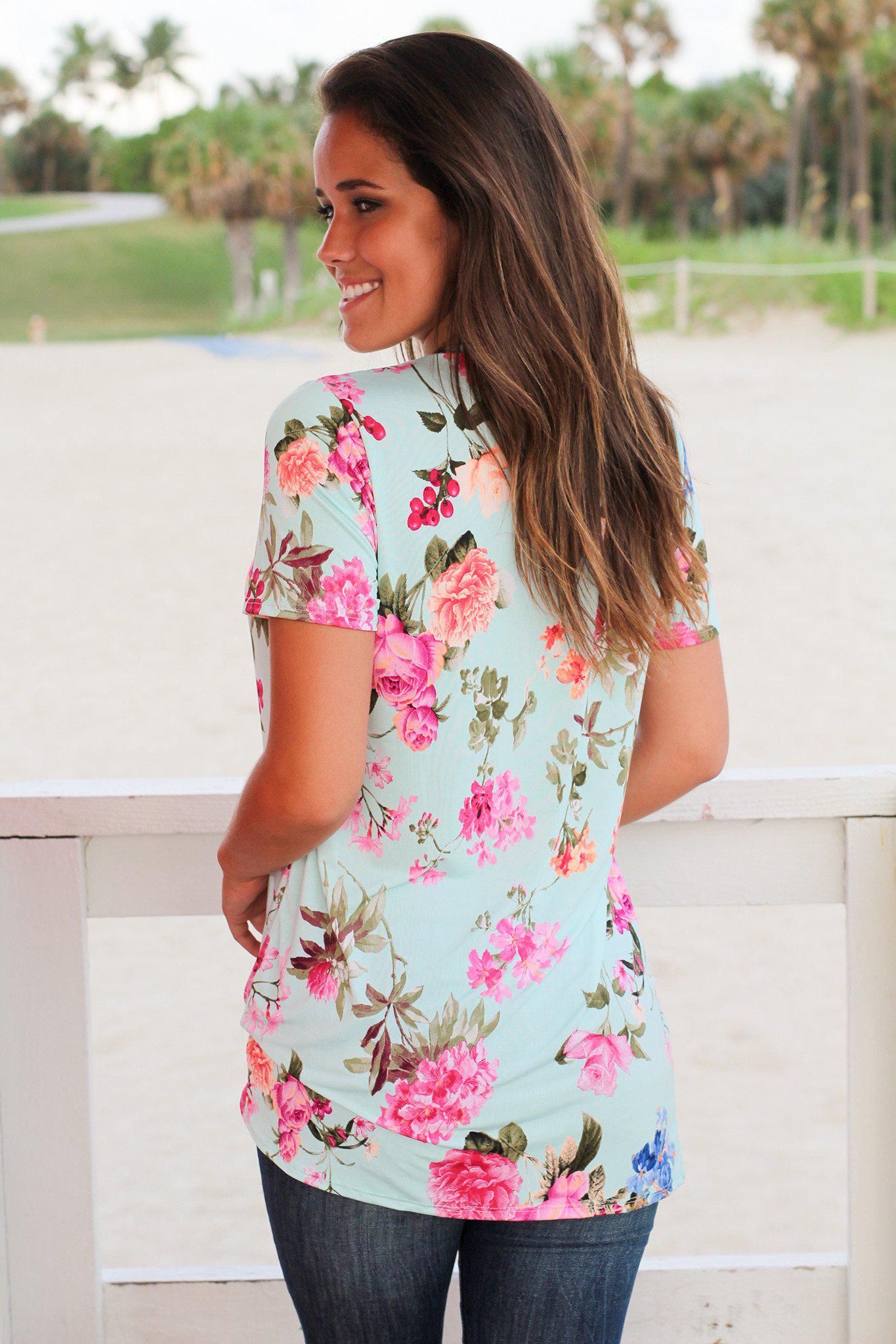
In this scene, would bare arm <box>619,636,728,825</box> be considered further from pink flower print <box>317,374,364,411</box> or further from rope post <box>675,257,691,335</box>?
rope post <box>675,257,691,335</box>

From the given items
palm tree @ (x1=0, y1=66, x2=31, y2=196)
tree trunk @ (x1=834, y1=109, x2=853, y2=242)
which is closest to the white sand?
tree trunk @ (x1=834, y1=109, x2=853, y2=242)

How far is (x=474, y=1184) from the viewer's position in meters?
0.67

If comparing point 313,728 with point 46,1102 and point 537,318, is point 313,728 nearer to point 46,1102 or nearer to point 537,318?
point 537,318

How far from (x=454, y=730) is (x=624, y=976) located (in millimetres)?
159

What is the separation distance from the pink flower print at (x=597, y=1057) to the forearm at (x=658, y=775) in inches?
6.6

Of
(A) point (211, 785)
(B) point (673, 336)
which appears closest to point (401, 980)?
(A) point (211, 785)

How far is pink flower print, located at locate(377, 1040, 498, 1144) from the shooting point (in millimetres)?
659

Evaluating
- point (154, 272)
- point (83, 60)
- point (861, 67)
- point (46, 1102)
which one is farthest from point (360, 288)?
point (83, 60)

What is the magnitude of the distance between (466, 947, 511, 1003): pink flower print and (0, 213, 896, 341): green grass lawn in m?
15.7

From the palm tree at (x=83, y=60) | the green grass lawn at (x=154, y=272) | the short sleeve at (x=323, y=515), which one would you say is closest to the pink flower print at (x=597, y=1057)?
the short sleeve at (x=323, y=515)

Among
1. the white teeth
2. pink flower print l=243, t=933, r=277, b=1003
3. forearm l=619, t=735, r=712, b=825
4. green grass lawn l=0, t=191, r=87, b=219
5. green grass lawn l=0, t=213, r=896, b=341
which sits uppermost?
green grass lawn l=0, t=191, r=87, b=219

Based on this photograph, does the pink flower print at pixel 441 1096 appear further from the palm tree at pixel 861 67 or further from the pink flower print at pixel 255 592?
the palm tree at pixel 861 67

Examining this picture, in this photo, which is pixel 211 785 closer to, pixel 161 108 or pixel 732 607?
pixel 732 607

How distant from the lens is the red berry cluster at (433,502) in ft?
2.07
